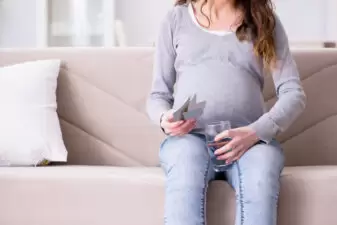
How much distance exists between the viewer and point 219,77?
149cm

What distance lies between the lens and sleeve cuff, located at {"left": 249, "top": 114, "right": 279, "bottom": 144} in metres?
1.35

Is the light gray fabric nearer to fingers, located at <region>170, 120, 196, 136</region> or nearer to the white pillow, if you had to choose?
fingers, located at <region>170, 120, 196, 136</region>

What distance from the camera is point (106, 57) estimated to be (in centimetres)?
189

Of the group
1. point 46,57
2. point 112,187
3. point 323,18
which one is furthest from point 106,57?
point 323,18

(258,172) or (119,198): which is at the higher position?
(258,172)

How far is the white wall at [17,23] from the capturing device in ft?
13.5

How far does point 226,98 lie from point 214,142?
170 mm

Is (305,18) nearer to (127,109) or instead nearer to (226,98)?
(127,109)

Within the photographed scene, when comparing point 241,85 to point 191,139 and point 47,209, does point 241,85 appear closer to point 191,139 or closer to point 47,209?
point 191,139

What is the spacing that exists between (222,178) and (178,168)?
0.58 feet

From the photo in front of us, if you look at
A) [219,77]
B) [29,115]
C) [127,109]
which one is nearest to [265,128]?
[219,77]

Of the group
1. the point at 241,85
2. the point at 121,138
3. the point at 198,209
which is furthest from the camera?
Answer: the point at 121,138

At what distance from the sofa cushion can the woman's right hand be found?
0.13 meters

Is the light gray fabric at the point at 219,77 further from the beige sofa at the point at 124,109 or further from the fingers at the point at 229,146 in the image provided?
the beige sofa at the point at 124,109
